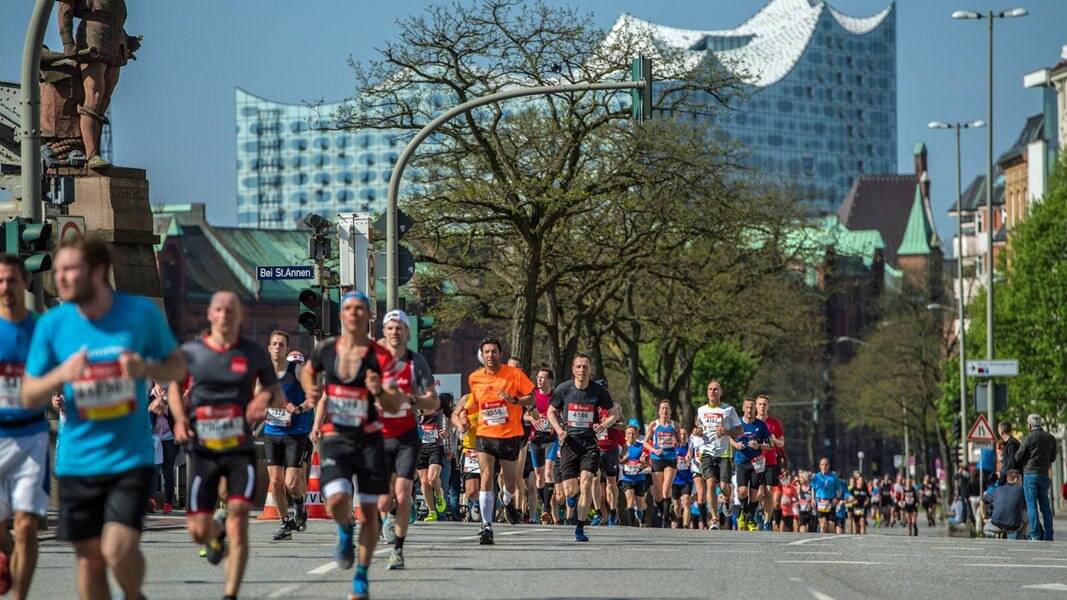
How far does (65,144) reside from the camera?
2694cm

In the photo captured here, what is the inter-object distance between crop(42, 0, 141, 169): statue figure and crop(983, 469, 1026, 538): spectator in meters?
12.7

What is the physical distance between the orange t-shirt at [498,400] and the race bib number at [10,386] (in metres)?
7.87

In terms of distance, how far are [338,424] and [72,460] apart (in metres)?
3.58

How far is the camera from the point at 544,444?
2864 centimetres

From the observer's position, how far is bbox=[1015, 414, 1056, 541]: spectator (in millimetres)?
27484

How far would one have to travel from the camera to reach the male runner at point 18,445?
419 inches

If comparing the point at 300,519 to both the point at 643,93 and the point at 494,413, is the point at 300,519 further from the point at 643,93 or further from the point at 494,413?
the point at 643,93

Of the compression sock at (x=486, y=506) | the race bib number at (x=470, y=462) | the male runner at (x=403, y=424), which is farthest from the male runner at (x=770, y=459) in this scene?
the male runner at (x=403, y=424)

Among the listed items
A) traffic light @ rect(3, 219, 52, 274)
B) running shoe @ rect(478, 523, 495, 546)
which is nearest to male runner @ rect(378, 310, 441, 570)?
running shoe @ rect(478, 523, 495, 546)

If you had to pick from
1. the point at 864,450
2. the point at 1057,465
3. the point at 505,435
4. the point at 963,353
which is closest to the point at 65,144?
the point at 505,435

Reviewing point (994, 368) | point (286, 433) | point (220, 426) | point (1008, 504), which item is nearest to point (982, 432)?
point (994, 368)

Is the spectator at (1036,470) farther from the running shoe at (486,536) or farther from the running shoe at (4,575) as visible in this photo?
the running shoe at (4,575)

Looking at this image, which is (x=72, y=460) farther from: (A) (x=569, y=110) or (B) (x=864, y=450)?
(B) (x=864, y=450)

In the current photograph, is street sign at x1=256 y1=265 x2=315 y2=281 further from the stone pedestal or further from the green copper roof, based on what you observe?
the green copper roof
